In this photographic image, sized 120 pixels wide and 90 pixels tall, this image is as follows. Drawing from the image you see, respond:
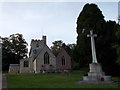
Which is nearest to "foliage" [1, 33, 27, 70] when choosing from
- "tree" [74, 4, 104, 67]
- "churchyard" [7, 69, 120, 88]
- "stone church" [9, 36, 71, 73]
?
"stone church" [9, 36, 71, 73]

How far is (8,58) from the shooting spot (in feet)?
→ 263

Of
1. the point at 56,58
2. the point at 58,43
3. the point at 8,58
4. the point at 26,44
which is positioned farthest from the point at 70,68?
the point at 58,43

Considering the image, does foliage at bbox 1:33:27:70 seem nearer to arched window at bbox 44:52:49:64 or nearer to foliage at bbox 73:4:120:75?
arched window at bbox 44:52:49:64

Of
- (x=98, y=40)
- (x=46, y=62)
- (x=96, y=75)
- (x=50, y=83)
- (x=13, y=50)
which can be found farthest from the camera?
(x=13, y=50)

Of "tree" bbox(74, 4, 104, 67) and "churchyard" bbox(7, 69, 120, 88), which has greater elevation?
"tree" bbox(74, 4, 104, 67)

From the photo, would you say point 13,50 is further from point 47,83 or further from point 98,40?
point 47,83

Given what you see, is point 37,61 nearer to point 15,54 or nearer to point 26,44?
point 15,54

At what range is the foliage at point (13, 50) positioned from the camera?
260 ft

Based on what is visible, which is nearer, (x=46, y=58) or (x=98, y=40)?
(x=98, y=40)

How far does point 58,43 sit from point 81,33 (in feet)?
240

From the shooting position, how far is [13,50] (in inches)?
3376

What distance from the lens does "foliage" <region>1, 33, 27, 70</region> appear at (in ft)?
260

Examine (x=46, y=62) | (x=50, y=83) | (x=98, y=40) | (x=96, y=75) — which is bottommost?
(x=50, y=83)

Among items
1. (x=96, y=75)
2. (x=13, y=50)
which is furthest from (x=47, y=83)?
(x=13, y=50)
